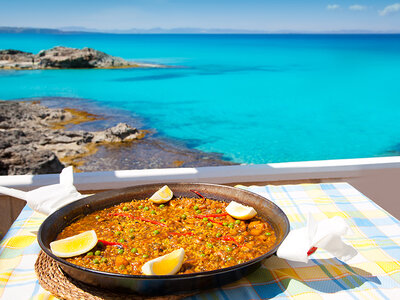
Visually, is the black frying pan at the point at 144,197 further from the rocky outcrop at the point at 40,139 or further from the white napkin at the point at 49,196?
the rocky outcrop at the point at 40,139

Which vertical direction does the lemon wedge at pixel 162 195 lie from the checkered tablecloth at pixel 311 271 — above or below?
above

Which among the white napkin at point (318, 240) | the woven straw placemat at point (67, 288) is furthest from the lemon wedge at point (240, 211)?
the woven straw placemat at point (67, 288)

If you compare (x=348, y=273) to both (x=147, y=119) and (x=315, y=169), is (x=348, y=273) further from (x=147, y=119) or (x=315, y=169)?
(x=147, y=119)

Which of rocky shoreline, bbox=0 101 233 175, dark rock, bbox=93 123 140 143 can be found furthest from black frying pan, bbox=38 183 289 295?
dark rock, bbox=93 123 140 143

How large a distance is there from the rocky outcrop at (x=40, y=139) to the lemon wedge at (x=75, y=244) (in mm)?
3794

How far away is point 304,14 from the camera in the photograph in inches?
1561

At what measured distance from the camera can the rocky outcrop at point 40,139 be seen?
515 cm

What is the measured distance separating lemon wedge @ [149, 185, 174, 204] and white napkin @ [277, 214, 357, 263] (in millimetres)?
481

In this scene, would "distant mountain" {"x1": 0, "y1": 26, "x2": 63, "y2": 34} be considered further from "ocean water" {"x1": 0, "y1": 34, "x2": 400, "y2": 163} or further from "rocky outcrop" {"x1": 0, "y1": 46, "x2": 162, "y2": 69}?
"ocean water" {"x1": 0, "y1": 34, "x2": 400, "y2": 163}

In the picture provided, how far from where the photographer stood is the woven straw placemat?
0.96m

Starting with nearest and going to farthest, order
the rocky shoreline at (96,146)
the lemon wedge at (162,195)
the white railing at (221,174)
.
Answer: the lemon wedge at (162,195) → the white railing at (221,174) → the rocky shoreline at (96,146)

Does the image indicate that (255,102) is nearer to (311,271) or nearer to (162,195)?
(162,195)

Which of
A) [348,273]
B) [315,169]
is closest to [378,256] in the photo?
[348,273]

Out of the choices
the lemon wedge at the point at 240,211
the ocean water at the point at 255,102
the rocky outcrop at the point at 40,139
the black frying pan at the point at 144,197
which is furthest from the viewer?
the ocean water at the point at 255,102
